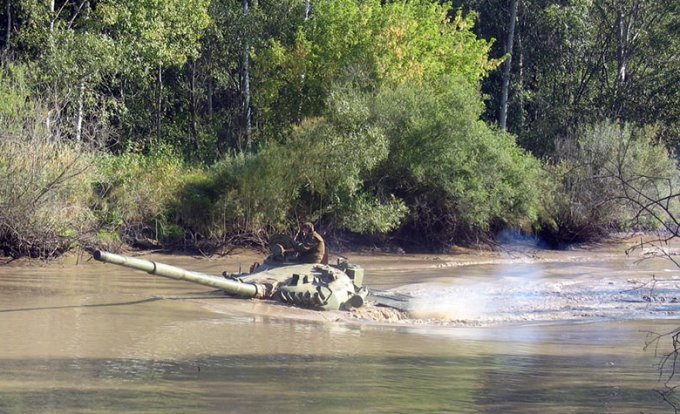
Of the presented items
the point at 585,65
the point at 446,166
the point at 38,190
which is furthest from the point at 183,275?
the point at 585,65

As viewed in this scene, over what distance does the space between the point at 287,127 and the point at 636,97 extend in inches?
643

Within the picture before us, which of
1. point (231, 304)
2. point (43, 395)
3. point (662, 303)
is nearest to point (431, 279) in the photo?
point (662, 303)

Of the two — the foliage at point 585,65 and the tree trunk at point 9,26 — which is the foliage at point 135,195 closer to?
the tree trunk at point 9,26

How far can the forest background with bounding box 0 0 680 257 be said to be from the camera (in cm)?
2628

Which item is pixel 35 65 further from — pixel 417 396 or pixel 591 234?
pixel 417 396

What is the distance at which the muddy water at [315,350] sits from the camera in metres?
10.3

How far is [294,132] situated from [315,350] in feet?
57.3

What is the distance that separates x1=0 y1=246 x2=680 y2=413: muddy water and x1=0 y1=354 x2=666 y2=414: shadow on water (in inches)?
0.9

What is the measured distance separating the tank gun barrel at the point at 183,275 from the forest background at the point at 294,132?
7500 mm

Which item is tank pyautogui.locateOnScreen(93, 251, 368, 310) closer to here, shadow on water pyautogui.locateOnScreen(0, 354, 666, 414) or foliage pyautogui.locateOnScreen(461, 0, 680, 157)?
Result: shadow on water pyautogui.locateOnScreen(0, 354, 666, 414)

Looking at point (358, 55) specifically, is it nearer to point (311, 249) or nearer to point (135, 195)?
point (135, 195)

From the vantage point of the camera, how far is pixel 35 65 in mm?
30422

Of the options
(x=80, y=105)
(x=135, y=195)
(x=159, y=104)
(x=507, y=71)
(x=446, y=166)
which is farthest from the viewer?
(x=507, y=71)

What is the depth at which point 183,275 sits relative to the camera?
52.2 ft
